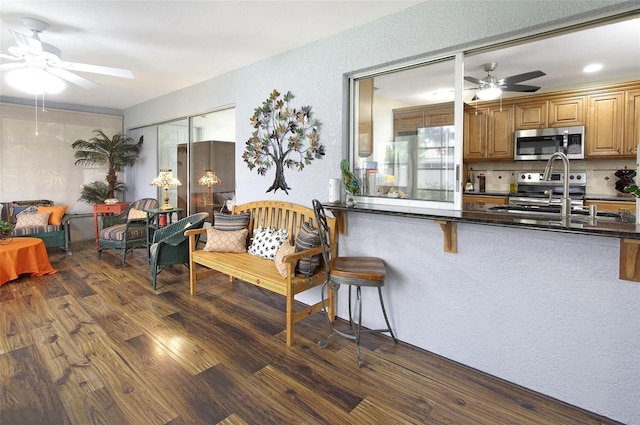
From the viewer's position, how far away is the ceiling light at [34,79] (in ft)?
9.64

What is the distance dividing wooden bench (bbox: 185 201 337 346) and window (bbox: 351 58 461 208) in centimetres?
61

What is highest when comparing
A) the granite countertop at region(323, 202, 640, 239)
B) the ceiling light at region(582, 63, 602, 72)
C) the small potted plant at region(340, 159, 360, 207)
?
the ceiling light at region(582, 63, 602, 72)

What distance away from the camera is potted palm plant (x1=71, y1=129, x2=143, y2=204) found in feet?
19.9

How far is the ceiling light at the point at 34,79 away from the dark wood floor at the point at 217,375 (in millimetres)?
2031

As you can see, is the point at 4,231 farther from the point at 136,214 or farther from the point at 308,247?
the point at 308,247

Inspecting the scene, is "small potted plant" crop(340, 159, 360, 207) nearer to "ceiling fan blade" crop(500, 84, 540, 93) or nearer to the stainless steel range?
"ceiling fan blade" crop(500, 84, 540, 93)

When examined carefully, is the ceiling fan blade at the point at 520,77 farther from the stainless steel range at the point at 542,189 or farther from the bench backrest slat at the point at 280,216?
the bench backrest slat at the point at 280,216

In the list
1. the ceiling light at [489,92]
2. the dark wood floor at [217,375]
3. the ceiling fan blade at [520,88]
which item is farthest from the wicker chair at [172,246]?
the ceiling fan blade at [520,88]

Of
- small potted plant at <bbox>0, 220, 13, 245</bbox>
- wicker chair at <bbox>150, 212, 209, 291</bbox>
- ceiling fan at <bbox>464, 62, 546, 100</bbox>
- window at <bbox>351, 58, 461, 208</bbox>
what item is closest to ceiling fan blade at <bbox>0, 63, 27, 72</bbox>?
wicker chair at <bbox>150, 212, 209, 291</bbox>

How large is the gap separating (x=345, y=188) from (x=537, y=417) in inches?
76.1

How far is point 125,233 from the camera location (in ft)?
15.2

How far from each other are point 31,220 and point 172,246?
2.84 meters

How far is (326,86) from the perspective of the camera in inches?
121

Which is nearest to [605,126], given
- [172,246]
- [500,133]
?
[500,133]
